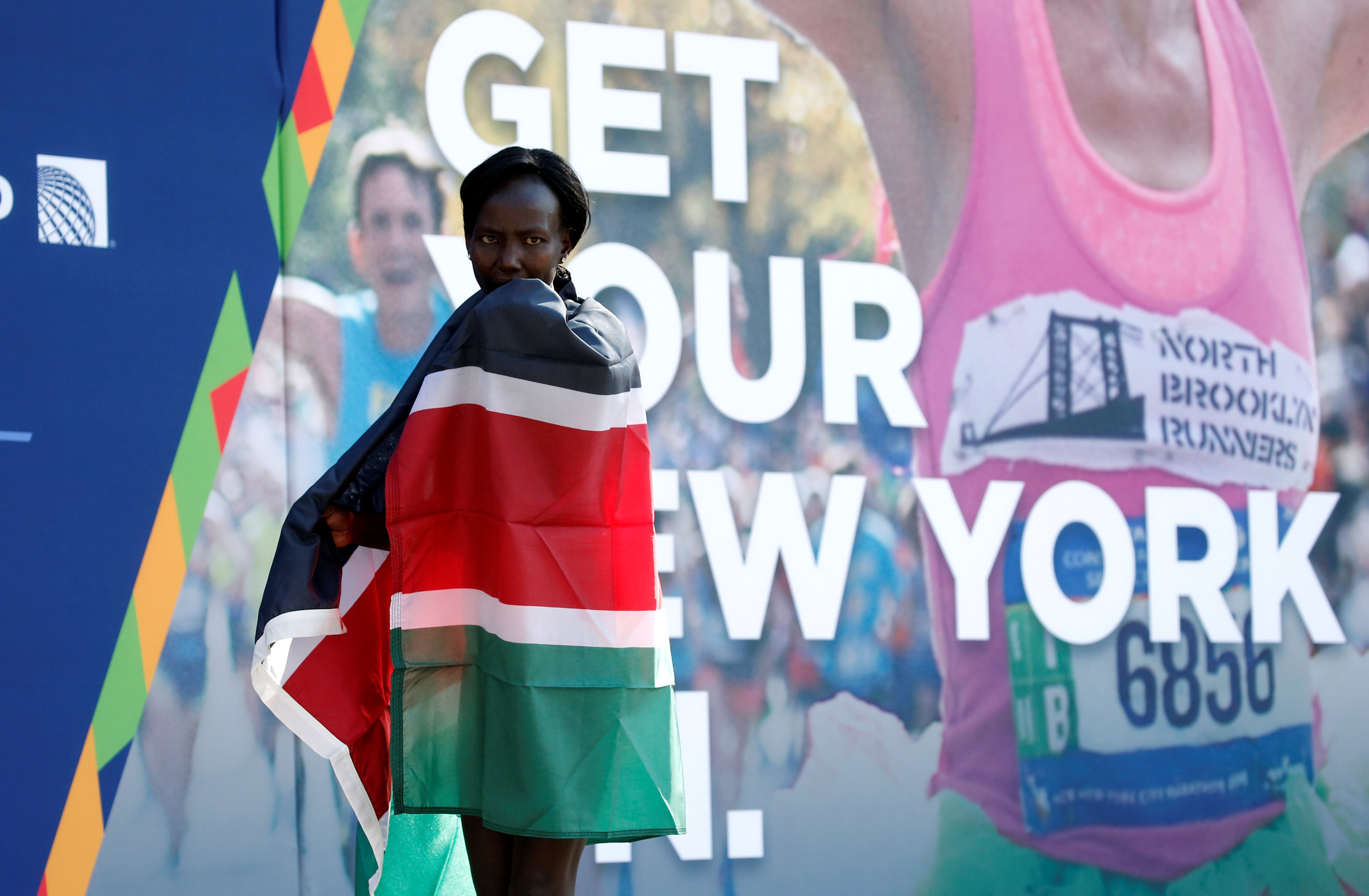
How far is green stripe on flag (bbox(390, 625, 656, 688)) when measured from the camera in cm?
166

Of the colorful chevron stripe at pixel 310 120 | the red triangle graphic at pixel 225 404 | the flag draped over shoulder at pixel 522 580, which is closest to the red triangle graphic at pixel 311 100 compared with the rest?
the colorful chevron stripe at pixel 310 120

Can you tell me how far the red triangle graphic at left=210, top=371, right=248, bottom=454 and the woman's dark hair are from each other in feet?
5.12

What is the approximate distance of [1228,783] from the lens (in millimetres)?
3895

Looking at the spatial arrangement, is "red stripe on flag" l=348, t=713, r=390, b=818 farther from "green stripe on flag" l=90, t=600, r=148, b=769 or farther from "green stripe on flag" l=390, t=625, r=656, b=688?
"green stripe on flag" l=90, t=600, r=148, b=769

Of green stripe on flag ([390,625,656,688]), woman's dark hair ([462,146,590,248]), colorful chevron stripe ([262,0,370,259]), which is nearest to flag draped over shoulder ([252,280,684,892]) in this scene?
green stripe on flag ([390,625,656,688])

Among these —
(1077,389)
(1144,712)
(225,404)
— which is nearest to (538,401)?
(225,404)

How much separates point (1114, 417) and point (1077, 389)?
5.5 inches

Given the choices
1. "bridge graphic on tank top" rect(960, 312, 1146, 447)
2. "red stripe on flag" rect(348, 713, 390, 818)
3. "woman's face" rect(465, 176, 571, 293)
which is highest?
"bridge graphic on tank top" rect(960, 312, 1146, 447)

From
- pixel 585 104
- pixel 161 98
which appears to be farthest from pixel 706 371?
pixel 161 98

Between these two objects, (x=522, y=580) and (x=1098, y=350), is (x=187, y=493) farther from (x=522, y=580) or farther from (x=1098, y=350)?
(x=1098, y=350)

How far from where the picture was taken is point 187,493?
3133 mm

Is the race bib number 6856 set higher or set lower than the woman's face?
lower

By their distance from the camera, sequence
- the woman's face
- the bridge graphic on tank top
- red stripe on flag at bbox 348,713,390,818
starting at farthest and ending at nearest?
the bridge graphic on tank top, red stripe on flag at bbox 348,713,390,818, the woman's face

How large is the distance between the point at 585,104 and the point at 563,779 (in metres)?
2.26
